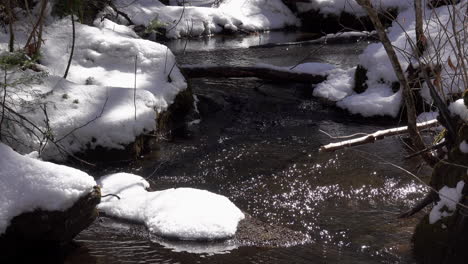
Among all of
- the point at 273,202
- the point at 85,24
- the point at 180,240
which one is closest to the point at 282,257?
the point at 180,240

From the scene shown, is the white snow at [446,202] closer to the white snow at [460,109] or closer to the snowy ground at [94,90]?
the white snow at [460,109]

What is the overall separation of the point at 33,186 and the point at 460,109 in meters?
3.03

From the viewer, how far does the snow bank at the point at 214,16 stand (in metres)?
16.7

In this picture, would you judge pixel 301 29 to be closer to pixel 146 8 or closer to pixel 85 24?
pixel 146 8

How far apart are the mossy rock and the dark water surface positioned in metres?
0.70

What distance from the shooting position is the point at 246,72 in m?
10.0

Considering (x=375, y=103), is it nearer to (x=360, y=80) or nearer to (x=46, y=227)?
(x=360, y=80)

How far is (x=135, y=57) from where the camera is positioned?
8156 millimetres

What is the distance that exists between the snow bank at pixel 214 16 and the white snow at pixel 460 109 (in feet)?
40.4

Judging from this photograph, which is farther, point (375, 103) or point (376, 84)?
point (376, 84)

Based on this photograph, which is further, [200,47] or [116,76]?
[200,47]

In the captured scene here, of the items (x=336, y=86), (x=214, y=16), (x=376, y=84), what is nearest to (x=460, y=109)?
(x=376, y=84)

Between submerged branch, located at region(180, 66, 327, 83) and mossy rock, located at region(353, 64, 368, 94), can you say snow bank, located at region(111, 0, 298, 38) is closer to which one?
submerged branch, located at region(180, 66, 327, 83)

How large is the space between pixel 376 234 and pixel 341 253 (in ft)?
1.53
